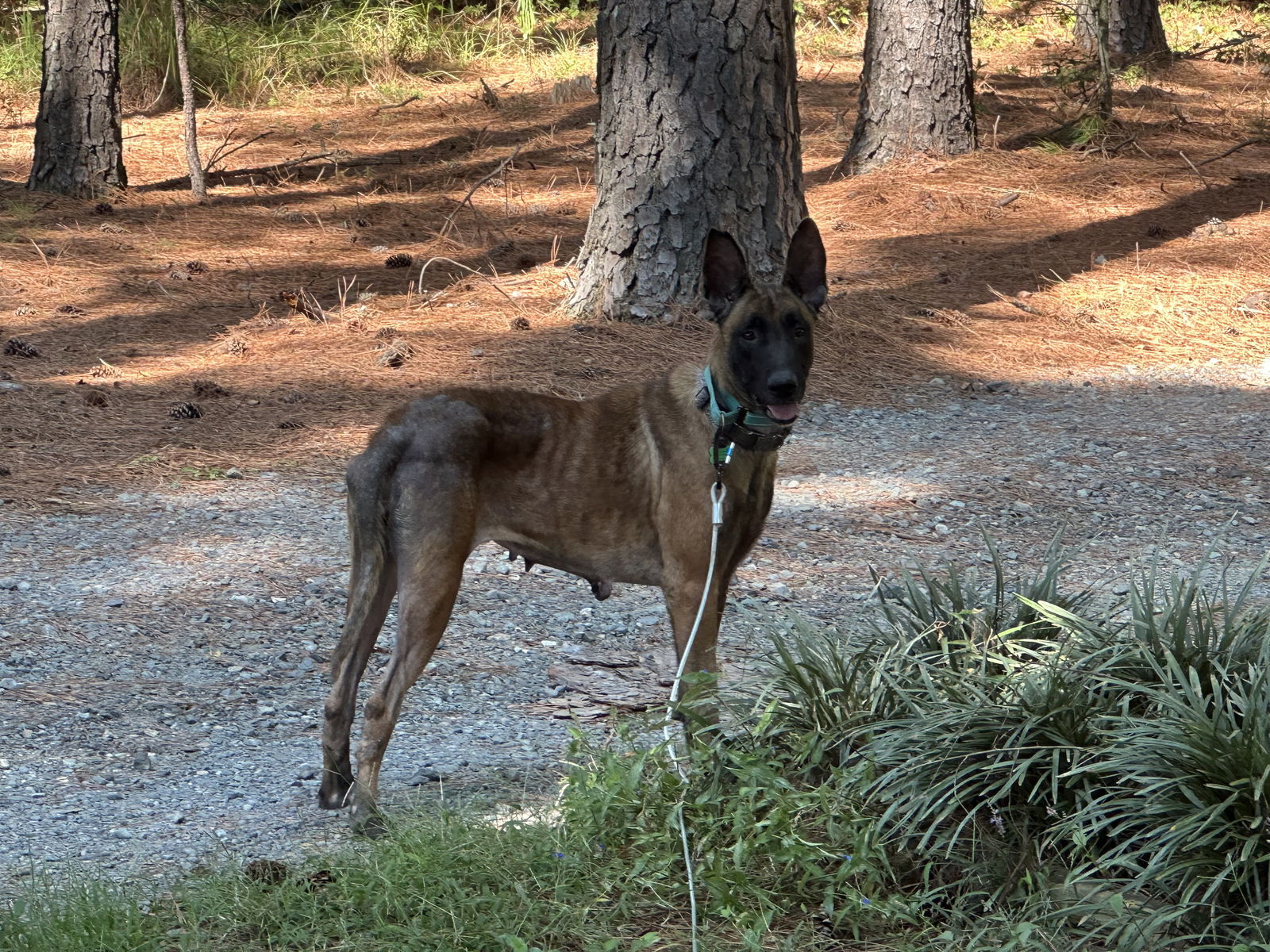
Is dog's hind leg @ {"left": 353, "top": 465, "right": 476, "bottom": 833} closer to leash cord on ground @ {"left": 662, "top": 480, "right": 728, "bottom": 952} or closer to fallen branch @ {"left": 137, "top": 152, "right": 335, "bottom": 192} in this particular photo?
leash cord on ground @ {"left": 662, "top": 480, "right": 728, "bottom": 952}

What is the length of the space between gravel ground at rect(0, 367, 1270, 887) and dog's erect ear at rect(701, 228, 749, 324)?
1360mm

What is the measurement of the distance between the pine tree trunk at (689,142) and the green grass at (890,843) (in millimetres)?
5816

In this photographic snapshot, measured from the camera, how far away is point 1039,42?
2100 centimetres

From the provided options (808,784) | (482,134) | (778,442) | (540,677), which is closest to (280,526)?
(540,677)

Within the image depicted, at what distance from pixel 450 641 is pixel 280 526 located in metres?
1.63

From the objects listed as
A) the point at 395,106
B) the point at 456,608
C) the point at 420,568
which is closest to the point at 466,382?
the point at 456,608

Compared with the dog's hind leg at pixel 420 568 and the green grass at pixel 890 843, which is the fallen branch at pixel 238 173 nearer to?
the dog's hind leg at pixel 420 568

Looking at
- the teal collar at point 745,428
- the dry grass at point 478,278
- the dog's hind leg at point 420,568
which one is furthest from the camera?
the dry grass at point 478,278

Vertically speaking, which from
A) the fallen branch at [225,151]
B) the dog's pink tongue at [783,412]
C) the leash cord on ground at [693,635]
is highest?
the fallen branch at [225,151]

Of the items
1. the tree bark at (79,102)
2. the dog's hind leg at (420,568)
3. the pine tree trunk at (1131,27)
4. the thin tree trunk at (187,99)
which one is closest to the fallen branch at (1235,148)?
the pine tree trunk at (1131,27)

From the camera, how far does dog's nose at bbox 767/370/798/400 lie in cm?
470

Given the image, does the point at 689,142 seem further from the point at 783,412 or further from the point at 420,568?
the point at 420,568

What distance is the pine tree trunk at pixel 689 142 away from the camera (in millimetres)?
9656

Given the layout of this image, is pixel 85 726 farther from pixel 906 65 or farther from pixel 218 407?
pixel 906 65
